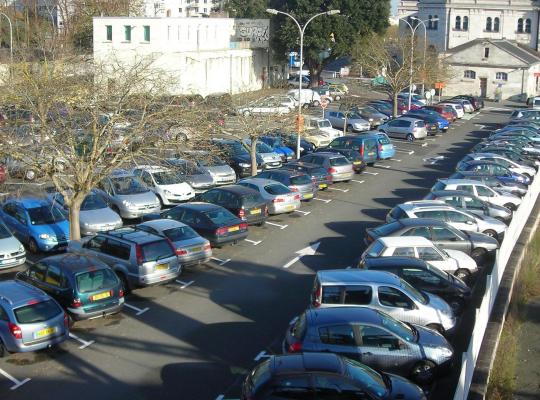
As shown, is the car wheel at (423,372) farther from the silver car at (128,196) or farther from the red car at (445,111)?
the red car at (445,111)

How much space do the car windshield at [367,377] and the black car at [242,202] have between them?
12.0 meters

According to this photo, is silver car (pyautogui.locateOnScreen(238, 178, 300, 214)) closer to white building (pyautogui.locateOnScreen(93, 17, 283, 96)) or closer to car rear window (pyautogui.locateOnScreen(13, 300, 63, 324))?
car rear window (pyautogui.locateOnScreen(13, 300, 63, 324))

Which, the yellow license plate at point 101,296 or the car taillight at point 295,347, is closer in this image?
the car taillight at point 295,347

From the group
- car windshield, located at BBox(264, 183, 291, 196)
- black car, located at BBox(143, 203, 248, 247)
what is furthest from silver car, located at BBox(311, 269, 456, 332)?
car windshield, located at BBox(264, 183, 291, 196)

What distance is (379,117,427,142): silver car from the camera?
4256cm

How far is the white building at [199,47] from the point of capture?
54844 mm

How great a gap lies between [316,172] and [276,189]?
3.98 m

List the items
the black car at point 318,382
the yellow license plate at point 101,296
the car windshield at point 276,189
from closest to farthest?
1. the black car at point 318,382
2. the yellow license plate at point 101,296
3. the car windshield at point 276,189

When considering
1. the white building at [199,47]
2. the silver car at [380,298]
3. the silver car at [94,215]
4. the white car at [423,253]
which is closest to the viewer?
the silver car at [380,298]

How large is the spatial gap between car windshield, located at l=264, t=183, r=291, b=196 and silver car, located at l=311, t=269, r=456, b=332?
1030cm

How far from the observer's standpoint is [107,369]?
13891 millimetres

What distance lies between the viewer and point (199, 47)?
60344 mm

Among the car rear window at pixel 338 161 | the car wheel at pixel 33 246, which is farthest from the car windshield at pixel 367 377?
the car rear window at pixel 338 161

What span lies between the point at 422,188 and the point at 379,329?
18417 mm
